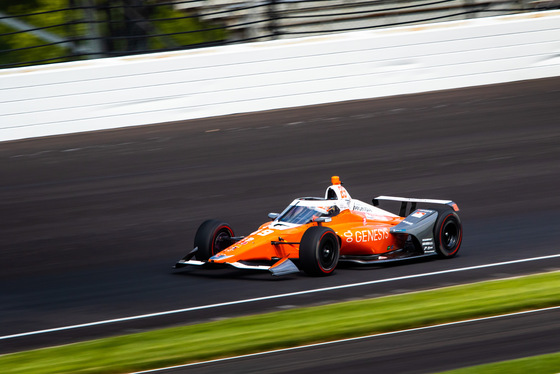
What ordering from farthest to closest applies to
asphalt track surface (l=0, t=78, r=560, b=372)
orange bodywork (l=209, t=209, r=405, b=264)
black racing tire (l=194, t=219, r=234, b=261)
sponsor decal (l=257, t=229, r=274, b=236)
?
black racing tire (l=194, t=219, r=234, b=261) → sponsor decal (l=257, t=229, r=274, b=236) → orange bodywork (l=209, t=209, r=405, b=264) → asphalt track surface (l=0, t=78, r=560, b=372)

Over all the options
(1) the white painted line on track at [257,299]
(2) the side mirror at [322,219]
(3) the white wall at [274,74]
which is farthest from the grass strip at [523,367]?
(3) the white wall at [274,74]

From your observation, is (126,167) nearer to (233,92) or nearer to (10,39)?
(233,92)

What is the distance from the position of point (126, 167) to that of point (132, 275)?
4.81 meters

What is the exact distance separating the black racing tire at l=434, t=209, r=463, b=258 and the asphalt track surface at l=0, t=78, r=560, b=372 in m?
0.15

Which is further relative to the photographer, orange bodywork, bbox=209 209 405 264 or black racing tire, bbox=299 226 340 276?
orange bodywork, bbox=209 209 405 264

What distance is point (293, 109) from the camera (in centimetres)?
1641

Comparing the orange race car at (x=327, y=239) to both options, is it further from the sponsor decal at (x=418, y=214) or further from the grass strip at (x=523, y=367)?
the grass strip at (x=523, y=367)

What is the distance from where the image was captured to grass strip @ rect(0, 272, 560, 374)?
21.9 ft

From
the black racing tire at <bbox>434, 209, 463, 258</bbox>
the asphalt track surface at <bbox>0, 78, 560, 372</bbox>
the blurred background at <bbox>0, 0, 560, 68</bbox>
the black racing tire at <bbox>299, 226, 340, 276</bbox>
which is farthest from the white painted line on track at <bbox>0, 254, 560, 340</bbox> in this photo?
the blurred background at <bbox>0, 0, 560, 68</bbox>

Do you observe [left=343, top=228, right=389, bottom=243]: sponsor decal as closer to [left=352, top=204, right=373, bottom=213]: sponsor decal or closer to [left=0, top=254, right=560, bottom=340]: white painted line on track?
[left=352, top=204, right=373, bottom=213]: sponsor decal

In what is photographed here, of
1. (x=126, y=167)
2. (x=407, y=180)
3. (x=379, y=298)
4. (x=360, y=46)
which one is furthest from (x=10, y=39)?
(x=379, y=298)

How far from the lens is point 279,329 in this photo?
7180mm

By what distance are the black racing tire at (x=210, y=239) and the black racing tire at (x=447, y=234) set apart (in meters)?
2.24

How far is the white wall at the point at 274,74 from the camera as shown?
1532cm
